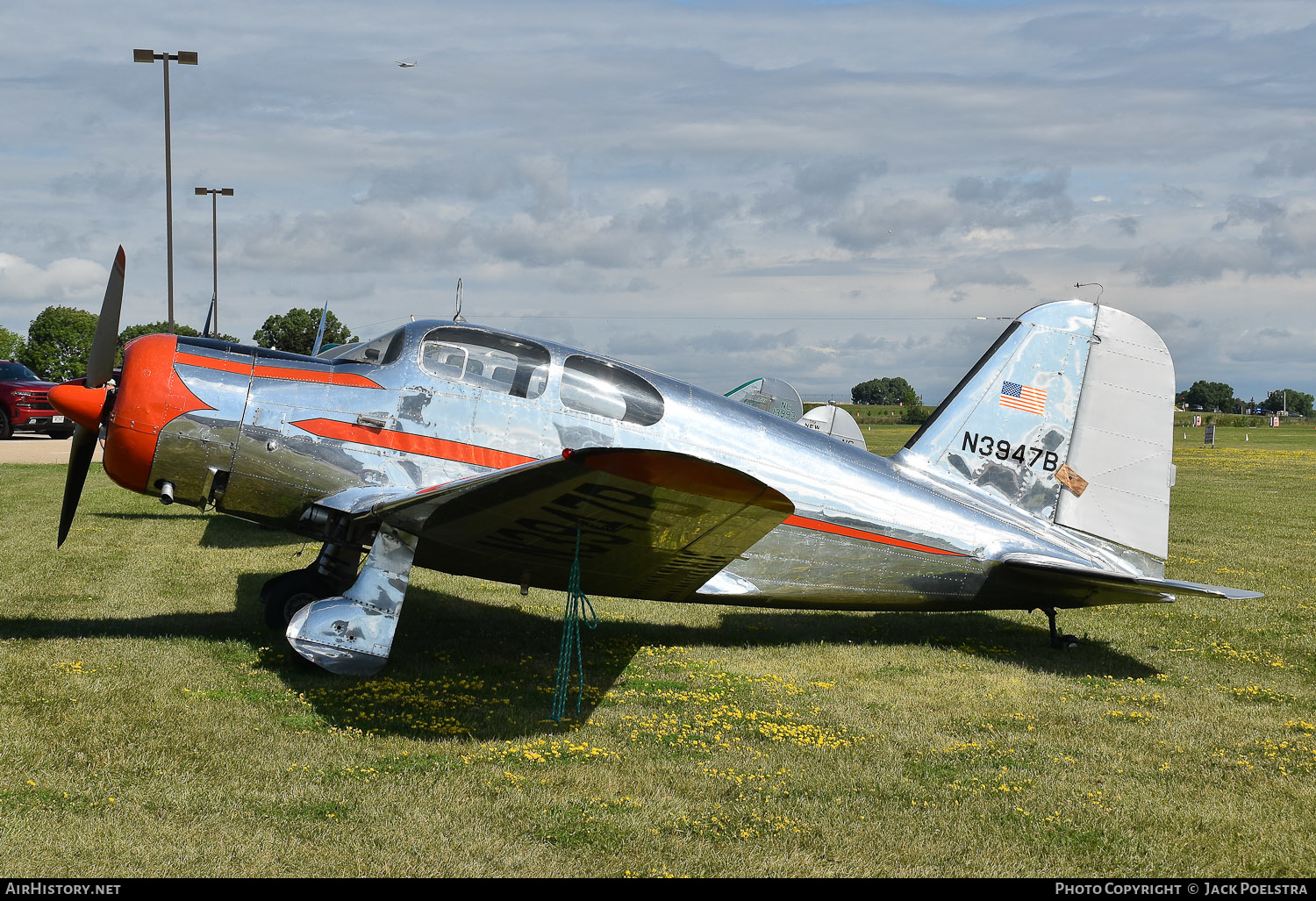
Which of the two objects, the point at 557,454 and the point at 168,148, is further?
the point at 168,148

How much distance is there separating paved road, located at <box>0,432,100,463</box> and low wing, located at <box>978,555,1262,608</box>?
60.8 ft

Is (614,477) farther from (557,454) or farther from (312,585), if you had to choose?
(312,585)

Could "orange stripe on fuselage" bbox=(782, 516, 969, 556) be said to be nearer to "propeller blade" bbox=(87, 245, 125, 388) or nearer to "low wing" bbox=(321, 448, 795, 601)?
"low wing" bbox=(321, 448, 795, 601)

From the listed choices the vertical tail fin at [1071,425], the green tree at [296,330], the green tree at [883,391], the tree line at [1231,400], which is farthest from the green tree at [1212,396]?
the vertical tail fin at [1071,425]

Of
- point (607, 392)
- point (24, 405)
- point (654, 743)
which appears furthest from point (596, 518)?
point (24, 405)

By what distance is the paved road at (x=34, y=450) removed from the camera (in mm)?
22219

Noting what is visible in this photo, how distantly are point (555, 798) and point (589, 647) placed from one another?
125 inches

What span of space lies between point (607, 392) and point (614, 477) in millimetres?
2135

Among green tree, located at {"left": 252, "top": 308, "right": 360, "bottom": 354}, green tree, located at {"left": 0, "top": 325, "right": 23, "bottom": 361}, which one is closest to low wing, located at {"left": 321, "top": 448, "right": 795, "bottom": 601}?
green tree, located at {"left": 252, "top": 308, "right": 360, "bottom": 354}

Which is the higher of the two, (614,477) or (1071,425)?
(1071,425)

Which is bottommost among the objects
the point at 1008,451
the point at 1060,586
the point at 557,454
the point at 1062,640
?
the point at 1062,640

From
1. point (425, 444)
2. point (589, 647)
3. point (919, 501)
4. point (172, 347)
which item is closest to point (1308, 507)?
point (919, 501)

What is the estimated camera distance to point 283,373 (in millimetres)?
6789

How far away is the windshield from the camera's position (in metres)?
28.1
